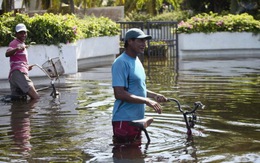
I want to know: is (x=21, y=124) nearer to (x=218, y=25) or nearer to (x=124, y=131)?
(x=124, y=131)

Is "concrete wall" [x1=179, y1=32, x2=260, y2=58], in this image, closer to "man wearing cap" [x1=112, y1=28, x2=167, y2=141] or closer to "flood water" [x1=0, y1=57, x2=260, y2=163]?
"flood water" [x1=0, y1=57, x2=260, y2=163]

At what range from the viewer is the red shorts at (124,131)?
9.42m

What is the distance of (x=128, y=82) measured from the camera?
926 centimetres

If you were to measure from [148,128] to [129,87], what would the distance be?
2560 millimetres

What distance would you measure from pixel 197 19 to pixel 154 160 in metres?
20.9

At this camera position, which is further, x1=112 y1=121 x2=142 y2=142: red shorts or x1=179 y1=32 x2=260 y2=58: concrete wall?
x1=179 y1=32 x2=260 y2=58: concrete wall

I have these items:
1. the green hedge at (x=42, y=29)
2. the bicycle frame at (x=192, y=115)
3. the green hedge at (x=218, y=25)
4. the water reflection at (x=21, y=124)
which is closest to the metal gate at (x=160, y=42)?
the green hedge at (x=218, y=25)

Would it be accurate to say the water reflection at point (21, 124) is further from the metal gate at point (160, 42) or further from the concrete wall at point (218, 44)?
the concrete wall at point (218, 44)

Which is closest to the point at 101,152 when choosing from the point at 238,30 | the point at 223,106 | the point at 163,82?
the point at 223,106

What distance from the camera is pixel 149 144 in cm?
1020

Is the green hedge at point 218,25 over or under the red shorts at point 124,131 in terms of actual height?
over

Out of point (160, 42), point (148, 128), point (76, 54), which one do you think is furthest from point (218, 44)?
point (148, 128)

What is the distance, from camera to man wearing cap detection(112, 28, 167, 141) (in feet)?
29.8

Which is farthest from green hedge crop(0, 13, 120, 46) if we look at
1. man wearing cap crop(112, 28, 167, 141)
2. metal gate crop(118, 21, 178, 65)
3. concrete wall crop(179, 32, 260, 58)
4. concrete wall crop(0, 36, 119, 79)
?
A: man wearing cap crop(112, 28, 167, 141)
